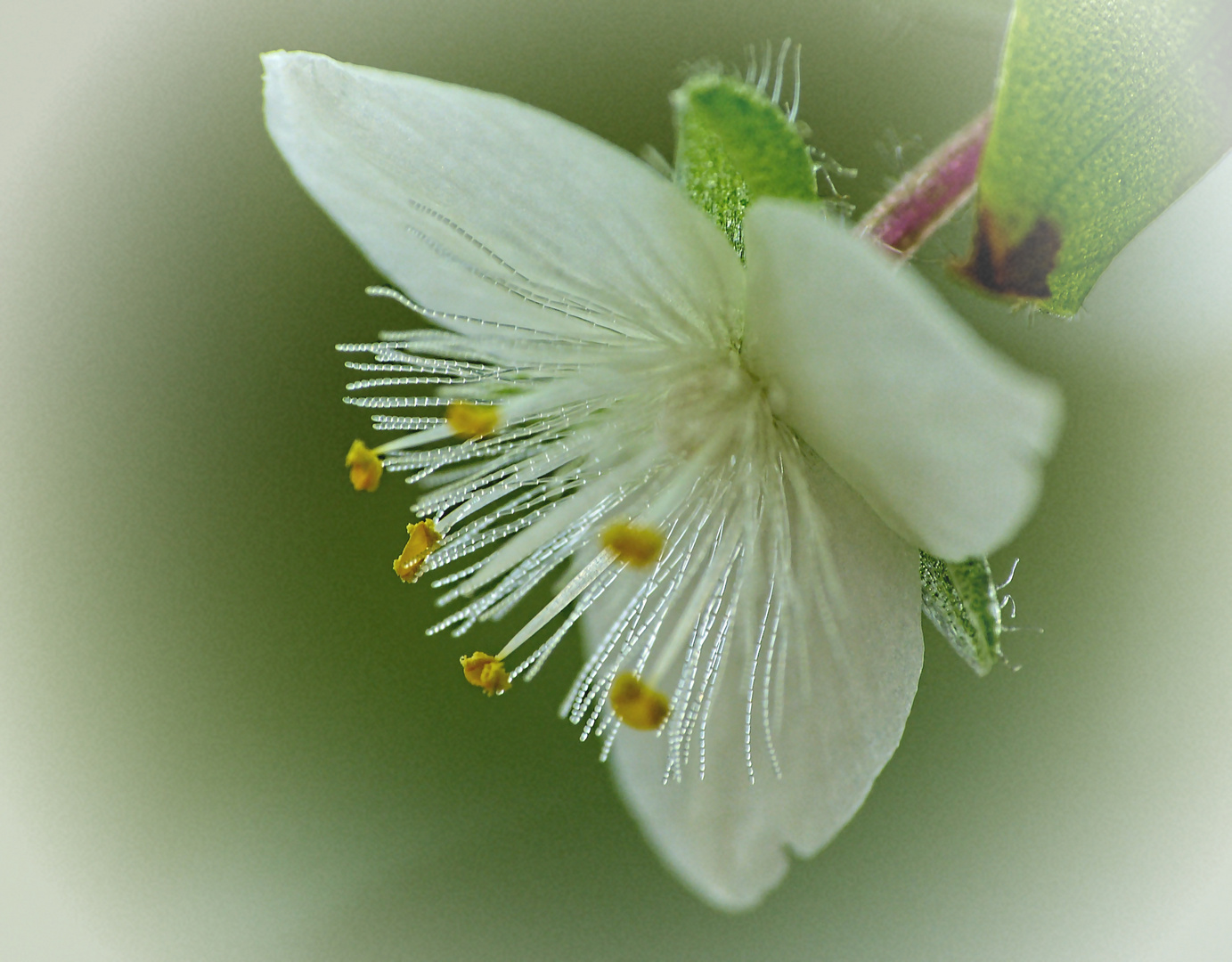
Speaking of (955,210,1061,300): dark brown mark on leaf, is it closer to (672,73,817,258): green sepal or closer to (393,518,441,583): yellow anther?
(672,73,817,258): green sepal

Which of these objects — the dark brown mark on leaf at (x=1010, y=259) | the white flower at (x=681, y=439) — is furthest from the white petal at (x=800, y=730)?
the dark brown mark on leaf at (x=1010, y=259)

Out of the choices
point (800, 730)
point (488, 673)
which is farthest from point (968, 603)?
point (488, 673)

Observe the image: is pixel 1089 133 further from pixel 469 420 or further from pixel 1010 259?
pixel 469 420

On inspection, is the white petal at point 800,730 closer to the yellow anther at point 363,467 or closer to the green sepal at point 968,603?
the green sepal at point 968,603

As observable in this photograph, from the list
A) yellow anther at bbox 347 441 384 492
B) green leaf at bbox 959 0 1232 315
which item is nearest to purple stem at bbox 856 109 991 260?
green leaf at bbox 959 0 1232 315

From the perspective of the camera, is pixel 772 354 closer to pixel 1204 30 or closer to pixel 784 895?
pixel 1204 30

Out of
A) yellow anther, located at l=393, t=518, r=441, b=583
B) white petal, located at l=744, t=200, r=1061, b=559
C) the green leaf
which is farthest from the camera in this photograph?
yellow anther, located at l=393, t=518, r=441, b=583

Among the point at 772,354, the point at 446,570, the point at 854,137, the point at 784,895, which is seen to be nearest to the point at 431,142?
the point at 772,354
